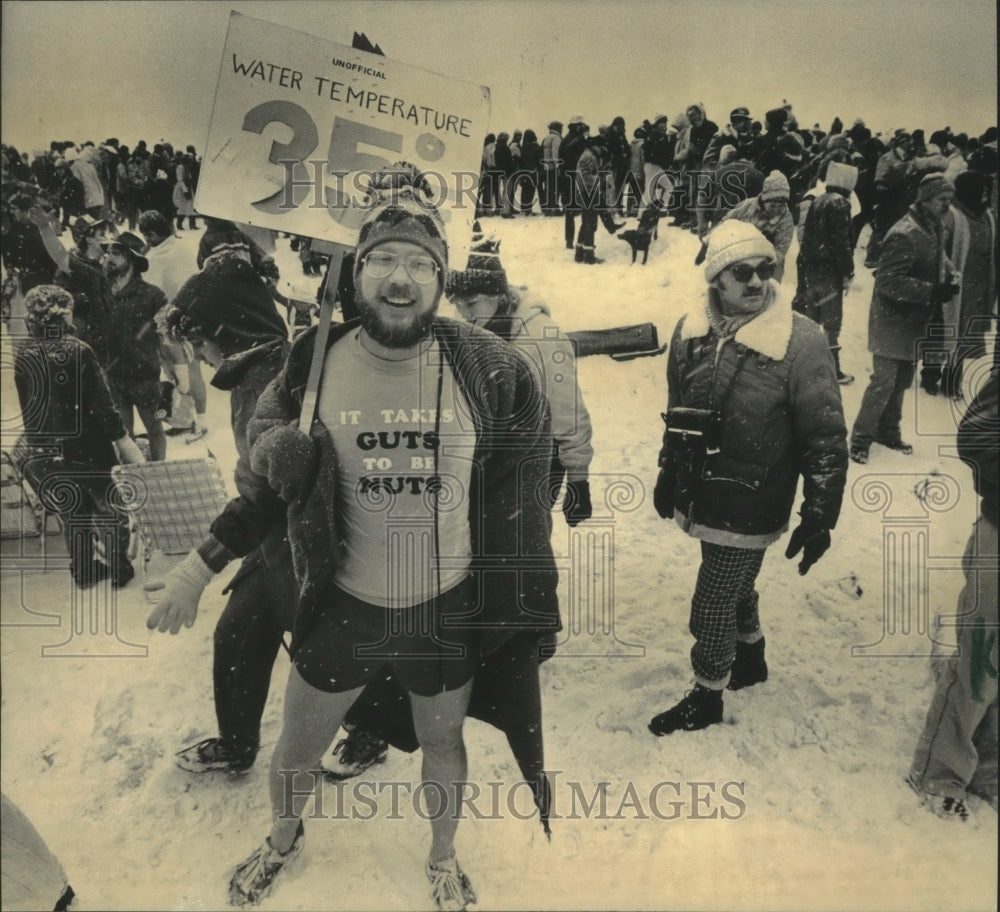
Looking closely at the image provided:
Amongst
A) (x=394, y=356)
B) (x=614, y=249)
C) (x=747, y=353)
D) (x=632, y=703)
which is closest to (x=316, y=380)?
(x=394, y=356)

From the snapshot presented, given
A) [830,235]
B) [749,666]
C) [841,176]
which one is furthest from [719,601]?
[841,176]

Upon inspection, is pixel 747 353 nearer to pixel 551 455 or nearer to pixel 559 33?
pixel 551 455

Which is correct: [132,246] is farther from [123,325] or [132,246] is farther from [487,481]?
[487,481]

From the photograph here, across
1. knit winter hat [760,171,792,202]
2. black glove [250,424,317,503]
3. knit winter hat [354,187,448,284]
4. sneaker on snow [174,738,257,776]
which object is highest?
knit winter hat [760,171,792,202]

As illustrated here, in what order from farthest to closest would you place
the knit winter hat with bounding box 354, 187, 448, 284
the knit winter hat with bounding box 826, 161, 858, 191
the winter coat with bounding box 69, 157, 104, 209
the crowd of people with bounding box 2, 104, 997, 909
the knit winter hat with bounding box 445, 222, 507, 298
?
the winter coat with bounding box 69, 157, 104, 209, the knit winter hat with bounding box 826, 161, 858, 191, the knit winter hat with bounding box 445, 222, 507, 298, the crowd of people with bounding box 2, 104, 997, 909, the knit winter hat with bounding box 354, 187, 448, 284

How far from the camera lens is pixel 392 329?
2535mm

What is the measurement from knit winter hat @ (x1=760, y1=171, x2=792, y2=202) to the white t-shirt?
1.25 metres

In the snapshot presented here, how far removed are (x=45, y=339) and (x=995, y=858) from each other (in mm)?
3986

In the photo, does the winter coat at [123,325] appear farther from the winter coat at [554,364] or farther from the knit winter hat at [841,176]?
the knit winter hat at [841,176]

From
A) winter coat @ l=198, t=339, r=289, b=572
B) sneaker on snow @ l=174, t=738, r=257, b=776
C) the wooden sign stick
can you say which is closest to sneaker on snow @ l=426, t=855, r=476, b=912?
sneaker on snow @ l=174, t=738, r=257, b=776

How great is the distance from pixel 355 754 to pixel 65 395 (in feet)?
5.70

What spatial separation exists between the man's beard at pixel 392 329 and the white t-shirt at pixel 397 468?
6 cm

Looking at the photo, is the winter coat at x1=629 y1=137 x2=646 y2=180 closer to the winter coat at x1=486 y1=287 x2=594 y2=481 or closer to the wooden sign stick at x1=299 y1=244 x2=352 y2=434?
the winter coat at x1=486 y1=287 x2=594 y2=481

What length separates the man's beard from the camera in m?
2.54
